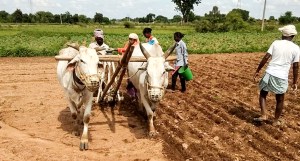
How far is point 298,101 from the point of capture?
8586mm

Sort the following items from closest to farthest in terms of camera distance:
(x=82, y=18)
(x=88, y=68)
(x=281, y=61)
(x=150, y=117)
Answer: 1. (x=88, y=68)
2. (x=150, y=117)
3. (x=281, y=61)
4. (x=82, y=18)

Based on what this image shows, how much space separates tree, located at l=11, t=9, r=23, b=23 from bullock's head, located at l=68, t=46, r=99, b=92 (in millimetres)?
77234

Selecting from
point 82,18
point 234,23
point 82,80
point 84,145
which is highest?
point 82,18

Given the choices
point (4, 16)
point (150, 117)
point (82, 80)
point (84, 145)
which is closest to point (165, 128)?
point (150, 117)

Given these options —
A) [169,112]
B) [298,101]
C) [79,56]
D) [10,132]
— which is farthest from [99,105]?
[298,101]

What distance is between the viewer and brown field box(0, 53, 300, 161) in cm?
545

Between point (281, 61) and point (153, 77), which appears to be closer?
point (153, 77)

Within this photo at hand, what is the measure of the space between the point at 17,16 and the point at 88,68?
77.9 metres

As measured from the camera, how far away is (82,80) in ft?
17.6

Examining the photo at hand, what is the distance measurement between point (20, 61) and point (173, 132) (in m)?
12.9

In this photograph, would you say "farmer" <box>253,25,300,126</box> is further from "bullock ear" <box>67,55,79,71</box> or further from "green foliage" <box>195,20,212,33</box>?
"green foliage" <box>195,20,212,33</box>

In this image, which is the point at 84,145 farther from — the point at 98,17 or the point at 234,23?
the point at 98,17

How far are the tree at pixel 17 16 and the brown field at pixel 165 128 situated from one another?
71483mm

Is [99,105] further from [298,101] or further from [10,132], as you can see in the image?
[298,101]
